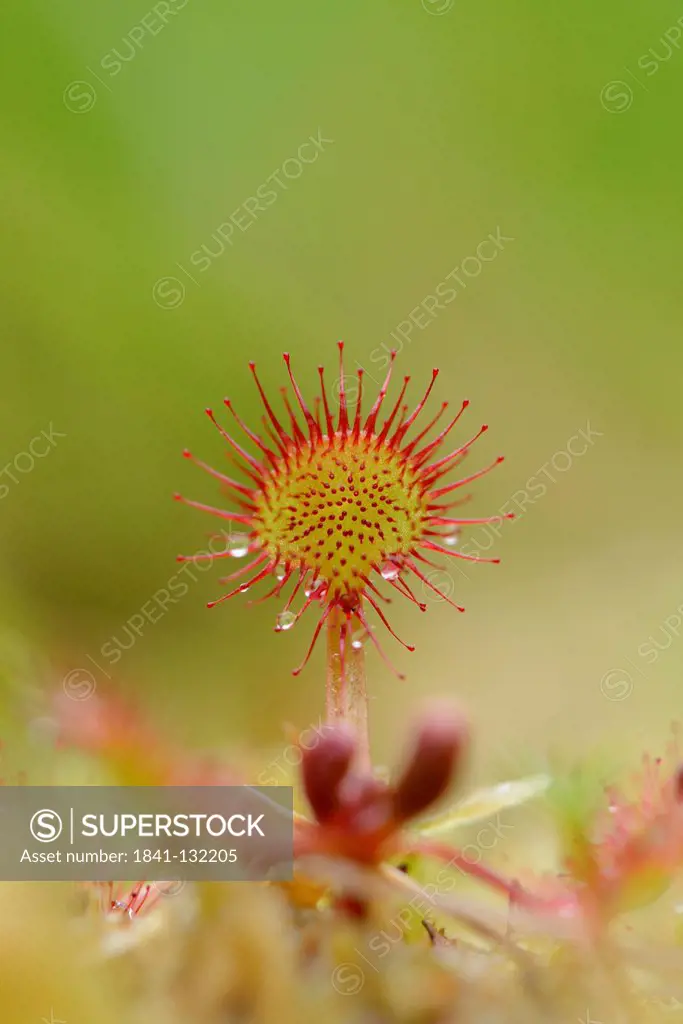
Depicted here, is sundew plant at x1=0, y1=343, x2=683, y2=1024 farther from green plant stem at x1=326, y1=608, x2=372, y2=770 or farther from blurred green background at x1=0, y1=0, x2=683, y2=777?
blurred green background at x1=0, y1=0, x2=683, y2=777

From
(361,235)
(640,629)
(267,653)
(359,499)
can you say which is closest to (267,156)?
(361,235)

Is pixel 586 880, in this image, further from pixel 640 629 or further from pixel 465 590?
pixel 465 590

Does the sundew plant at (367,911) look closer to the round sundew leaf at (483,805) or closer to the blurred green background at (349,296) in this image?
the round sundew leaf at (483,805)

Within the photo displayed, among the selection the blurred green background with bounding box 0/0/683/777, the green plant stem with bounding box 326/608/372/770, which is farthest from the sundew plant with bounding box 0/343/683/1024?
the blurred green background with bounding box 0/0/683/777

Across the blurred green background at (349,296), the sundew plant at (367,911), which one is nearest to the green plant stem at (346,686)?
the sundew plant at (367,911)

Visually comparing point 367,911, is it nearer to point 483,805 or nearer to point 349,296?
point 483,805

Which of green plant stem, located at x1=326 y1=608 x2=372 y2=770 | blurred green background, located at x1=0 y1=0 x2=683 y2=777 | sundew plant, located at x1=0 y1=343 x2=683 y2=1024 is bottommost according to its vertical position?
sundew plant, located at x1=0 y1=343 x2=683 y2=1024

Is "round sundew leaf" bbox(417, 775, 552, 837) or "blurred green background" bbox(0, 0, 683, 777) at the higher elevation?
"blurred green background" bbox(0, 0, 683, 777)
